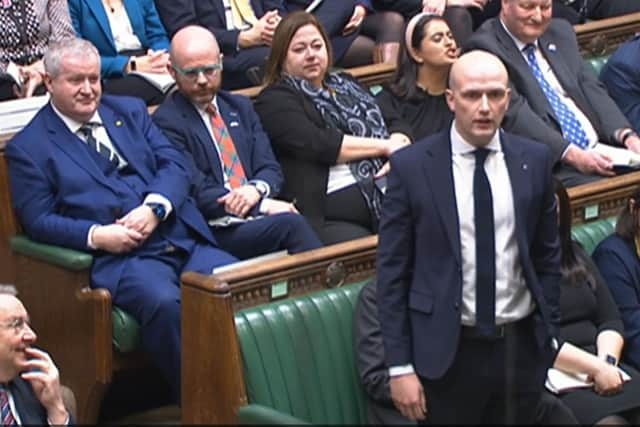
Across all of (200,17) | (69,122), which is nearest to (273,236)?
(69,122)

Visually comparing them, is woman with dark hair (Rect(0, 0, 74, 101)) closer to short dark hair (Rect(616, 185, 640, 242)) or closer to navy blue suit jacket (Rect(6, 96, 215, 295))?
navy blue suit jacket (Rect(6, 96, 215, 295))

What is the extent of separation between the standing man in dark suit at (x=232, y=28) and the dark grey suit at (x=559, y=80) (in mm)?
782

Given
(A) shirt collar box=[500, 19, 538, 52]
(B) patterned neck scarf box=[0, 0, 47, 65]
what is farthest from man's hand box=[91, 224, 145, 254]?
(A) shirt collar box=[500, 19, 538, 52]

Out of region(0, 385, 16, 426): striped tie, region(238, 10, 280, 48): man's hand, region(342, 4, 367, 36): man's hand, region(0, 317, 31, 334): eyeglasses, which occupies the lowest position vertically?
region(0, 385, 16, 426): striped tie

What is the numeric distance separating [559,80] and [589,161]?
0.43m

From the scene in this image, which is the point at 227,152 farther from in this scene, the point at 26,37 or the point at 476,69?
the point at 476,69

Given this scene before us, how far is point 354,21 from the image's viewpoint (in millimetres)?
5926

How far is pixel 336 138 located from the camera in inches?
188

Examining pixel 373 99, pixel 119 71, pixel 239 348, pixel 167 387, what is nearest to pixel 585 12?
pixel 373 99

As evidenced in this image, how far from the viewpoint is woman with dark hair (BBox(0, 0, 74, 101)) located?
5.05 metres

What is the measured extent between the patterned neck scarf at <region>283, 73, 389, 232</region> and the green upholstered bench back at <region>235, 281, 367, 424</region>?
0.85 m

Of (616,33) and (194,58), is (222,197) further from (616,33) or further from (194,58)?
(616,33)

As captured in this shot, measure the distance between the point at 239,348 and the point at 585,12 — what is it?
331 cm

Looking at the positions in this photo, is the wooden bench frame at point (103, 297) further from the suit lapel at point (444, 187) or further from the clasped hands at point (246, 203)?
the suit lapel at point (444, 187)
